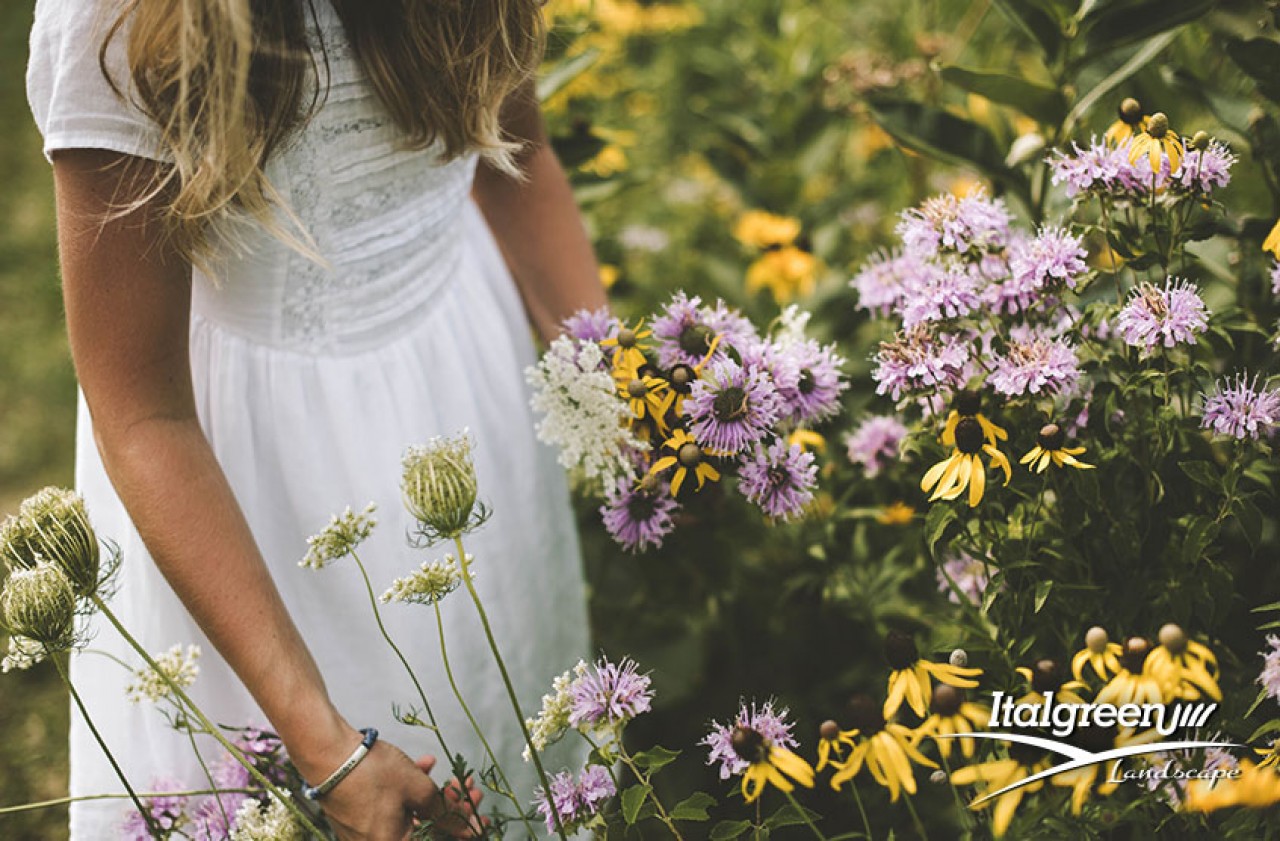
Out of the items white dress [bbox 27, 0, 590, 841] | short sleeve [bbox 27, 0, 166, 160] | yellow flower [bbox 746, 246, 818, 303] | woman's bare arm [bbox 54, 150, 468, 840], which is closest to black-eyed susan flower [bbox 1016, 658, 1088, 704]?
woman's bare arm [bbox 54, 150, 468, 840]

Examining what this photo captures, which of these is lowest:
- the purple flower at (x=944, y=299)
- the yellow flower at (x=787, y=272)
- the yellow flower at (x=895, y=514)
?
the yellow flower at (x=895, y=514)

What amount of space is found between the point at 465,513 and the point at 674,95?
71.3 inches

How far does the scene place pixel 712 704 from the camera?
1507 millimetres

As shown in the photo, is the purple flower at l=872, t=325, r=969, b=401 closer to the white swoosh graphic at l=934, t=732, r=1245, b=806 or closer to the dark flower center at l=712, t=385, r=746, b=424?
the dark flower center at l=712, t=385, r=746, b=424

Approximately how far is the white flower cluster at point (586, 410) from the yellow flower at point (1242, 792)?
0.42m

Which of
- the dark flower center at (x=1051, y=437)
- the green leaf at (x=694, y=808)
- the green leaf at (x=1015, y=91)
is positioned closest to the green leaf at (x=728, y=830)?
→ the green leaf at (x=694, y=808)

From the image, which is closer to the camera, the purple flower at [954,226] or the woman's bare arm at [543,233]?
the purple flower at [954,226]

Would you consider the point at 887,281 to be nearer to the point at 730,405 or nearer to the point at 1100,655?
the point at 730,405

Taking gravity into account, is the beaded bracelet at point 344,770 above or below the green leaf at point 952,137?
below

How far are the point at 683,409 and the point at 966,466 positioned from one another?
204 mm

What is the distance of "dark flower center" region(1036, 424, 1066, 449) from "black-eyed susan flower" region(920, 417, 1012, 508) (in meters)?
0.03

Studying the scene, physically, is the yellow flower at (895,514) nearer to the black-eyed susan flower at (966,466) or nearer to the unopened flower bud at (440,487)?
the black-eyed susan flower at (966,466)

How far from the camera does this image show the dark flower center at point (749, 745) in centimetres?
68

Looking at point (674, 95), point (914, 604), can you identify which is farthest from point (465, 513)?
point (674, 95)
